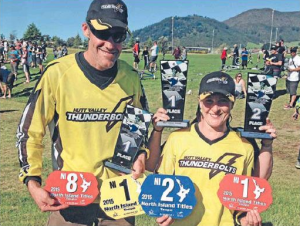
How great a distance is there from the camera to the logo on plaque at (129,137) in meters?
2.94

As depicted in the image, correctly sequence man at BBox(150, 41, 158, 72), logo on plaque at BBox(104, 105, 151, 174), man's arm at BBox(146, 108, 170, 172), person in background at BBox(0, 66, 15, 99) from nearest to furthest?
logo on plaque at BBox(104, 105, 151, 174) < man's arm at BBox(146, 108, 170, 172) < person in background at BBox(0, 66, 15, 99) < man at BBox(150, 41, 158, 72)

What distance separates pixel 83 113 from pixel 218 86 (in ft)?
3.61

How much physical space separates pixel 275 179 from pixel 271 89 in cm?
516

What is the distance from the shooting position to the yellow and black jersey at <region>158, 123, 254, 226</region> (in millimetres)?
2904

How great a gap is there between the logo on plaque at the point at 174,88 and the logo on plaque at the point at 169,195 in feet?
1.56

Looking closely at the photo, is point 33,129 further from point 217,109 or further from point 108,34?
point 217,109

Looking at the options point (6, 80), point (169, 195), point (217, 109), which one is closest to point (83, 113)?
point (169, 195)

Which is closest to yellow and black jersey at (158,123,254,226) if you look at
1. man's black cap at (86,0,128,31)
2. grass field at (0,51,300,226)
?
man's black cap at (86,0,128,31)

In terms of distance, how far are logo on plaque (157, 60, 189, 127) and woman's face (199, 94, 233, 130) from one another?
8.6 inches

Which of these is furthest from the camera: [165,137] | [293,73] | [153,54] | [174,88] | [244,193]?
[153,54]

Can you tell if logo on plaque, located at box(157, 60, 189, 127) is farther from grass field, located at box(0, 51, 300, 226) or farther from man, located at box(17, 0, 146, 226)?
grass field, located at box(0, 51, 300, 226)

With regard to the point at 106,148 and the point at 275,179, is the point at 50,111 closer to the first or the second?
the point at 106,148

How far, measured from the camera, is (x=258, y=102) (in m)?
2.96

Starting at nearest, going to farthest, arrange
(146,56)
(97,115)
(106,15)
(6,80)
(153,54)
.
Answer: (106,15)
(97,115)
(6,80)
(153,54)
(146,56)
